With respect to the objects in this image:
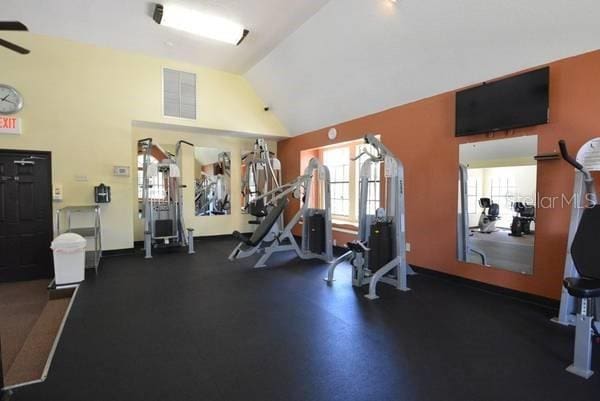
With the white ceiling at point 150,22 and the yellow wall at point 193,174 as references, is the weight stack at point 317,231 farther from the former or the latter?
the white ceiling at point 150,22

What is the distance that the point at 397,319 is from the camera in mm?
3018

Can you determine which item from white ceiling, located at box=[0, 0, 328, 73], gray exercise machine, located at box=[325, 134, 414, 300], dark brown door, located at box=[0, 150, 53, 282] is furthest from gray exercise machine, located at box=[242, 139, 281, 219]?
dark brown door, located at box=[0, 150, 53, 282]

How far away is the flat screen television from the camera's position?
10.7 feet

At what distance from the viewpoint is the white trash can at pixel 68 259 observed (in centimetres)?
404

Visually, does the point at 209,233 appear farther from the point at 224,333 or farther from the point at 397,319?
the point at 397,319

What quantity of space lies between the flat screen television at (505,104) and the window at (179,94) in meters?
4.81

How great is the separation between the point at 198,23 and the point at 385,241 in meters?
3.95

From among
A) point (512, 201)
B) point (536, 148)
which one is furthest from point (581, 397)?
point (536, 148)

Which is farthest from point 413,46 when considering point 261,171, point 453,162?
point 261,171

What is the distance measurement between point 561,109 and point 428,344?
2.73m

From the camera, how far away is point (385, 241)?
4.06 metres

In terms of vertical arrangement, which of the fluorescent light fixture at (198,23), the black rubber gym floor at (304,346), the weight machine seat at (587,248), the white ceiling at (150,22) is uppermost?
the white ceiling at (150,22)

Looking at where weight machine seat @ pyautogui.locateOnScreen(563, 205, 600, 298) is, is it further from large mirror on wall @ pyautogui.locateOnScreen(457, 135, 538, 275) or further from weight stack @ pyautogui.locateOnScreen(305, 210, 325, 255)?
weight stack @ pyautogui.locateOnScreen(305, 210, 325, 255)

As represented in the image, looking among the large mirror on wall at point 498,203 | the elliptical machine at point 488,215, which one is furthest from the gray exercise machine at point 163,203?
the elliptical machine at point 488,215
